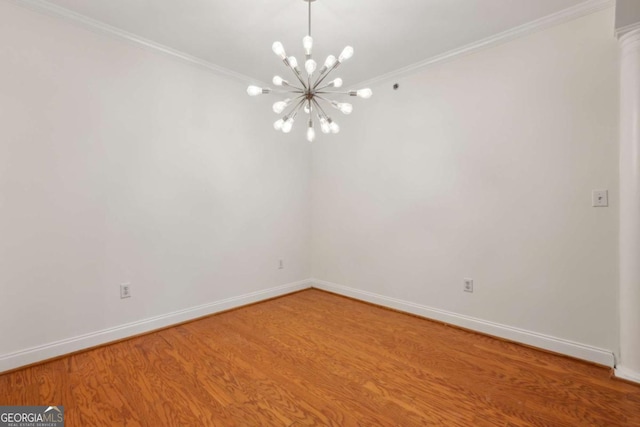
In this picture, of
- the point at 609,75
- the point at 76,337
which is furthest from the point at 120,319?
Answer: the point at 609,75

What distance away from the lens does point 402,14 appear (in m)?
2.42

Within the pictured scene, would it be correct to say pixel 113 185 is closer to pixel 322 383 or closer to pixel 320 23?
pixel 320 23

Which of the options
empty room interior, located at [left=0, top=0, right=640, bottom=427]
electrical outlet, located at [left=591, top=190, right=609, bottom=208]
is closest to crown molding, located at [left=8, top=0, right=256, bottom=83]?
empty room interior, located at [left=0, top=0, right=640, bottom=427]

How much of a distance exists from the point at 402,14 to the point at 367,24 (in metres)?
0.29

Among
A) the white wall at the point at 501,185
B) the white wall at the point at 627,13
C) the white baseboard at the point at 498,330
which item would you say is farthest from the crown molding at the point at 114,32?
the white wall at the point at 627,13

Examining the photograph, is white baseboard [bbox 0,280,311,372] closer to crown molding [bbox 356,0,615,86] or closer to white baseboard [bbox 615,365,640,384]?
crown molding [bbox 356,0,615,86]

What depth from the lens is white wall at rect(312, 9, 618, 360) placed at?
2.29 meters

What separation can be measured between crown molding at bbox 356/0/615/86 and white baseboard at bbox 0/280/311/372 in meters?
3.11

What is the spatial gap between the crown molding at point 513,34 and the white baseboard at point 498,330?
255 centimetres

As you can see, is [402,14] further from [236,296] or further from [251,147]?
[236,296]

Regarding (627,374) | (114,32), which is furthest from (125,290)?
(627,374)

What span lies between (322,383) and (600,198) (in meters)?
2.44

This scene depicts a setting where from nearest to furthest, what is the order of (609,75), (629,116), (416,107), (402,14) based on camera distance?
(629,116), (609,75), (402,14), (416,107)

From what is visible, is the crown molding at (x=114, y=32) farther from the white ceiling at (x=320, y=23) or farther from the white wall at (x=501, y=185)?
the white wall at (x=501, y=185)
